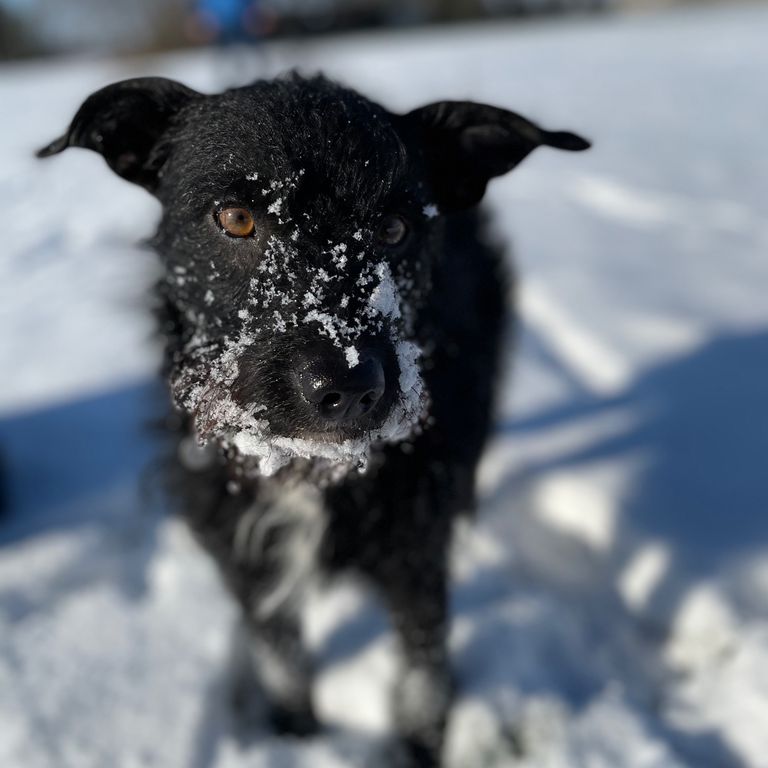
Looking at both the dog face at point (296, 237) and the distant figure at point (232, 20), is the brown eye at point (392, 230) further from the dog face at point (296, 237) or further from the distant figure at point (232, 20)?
the distant figure at point (232, 20)

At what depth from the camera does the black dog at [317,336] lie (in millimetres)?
1542

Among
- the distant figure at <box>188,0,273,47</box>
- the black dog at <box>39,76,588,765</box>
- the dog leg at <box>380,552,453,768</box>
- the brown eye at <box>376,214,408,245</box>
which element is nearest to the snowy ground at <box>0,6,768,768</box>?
the dog leg at <box>380,552,453,768</box>

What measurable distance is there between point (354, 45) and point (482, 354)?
77.2 feet

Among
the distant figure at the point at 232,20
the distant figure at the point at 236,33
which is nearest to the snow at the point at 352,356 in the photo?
the distant figure at the point at 236,33

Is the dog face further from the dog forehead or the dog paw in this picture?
the dog paw

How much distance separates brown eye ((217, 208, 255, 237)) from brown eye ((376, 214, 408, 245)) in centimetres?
32

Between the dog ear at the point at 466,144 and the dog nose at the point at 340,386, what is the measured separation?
2.66 feet

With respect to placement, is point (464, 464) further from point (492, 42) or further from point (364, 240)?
point (492, 42)

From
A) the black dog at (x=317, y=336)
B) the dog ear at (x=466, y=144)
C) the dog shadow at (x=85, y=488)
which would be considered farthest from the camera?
the dog shadow at (x=85, y=488)

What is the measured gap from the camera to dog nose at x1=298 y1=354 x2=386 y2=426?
1.42 meters

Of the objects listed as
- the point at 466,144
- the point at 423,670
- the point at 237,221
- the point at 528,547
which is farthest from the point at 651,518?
the point at 237,221

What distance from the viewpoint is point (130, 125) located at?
196 cm

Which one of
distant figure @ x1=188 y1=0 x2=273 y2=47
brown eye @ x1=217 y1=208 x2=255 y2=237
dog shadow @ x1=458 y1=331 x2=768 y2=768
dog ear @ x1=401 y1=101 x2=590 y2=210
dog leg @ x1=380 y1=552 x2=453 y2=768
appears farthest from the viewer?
distant figure @ x1=188 y1=0 x2=273 y2=47

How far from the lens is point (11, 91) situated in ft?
49.3
